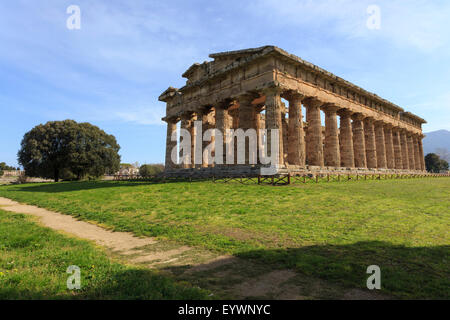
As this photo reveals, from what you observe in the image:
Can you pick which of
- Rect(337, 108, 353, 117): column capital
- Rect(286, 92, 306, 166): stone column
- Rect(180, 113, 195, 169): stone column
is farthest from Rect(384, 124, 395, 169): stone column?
Rect(180, 113, 195, 169): stone column

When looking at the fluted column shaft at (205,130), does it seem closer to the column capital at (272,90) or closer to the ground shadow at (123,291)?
the column capital at (272,90)

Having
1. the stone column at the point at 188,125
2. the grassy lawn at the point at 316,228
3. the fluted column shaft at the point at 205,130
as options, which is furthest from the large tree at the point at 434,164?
the grassy lawn at the point at 316,228

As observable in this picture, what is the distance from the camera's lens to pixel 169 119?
41.1 m

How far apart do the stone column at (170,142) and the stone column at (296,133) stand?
756 inches

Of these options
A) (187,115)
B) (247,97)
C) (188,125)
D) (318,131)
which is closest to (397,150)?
(318,131)

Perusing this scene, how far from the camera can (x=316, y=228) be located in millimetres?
8227

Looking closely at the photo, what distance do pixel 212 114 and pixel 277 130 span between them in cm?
1880

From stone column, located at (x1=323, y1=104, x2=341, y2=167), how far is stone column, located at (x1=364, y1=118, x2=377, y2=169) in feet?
33.9

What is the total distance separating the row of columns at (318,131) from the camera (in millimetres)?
26906

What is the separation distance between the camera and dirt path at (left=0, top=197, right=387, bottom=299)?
4094 millimetres

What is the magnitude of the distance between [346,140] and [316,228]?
29864 millimetres

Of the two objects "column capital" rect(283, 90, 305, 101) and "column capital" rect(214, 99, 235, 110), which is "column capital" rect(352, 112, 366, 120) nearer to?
"column capital" rect(283, 90, 305, 101)
